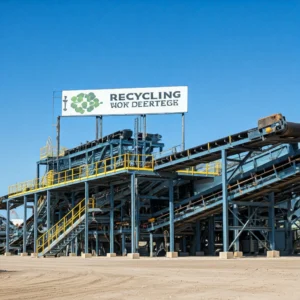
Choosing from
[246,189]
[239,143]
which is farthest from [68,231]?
[239,143]

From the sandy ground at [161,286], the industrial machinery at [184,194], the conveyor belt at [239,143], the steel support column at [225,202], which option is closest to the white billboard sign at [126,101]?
the industrial machinery at [184,194]

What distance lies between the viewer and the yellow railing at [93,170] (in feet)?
135

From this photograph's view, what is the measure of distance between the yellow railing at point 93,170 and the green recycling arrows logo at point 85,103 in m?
5.11

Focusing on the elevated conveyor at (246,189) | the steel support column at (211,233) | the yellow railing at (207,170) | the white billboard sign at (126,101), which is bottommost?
the steel support column at (211,233)

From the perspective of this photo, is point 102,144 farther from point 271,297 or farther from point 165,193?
point 271,297

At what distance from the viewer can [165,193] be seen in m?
45.1

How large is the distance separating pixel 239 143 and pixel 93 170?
15.4 metres

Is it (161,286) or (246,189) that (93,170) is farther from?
(161,286)

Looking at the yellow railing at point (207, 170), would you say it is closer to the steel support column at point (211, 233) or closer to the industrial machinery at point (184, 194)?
the industrial machinery at point (184, 194)

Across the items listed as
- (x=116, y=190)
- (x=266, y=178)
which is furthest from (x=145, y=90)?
(x=266, y=178)

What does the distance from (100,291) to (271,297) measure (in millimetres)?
4300

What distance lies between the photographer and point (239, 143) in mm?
33844

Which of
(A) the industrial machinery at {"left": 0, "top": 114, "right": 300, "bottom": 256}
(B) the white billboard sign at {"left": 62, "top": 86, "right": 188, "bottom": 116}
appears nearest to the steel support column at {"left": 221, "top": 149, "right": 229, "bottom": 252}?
(A) the industrial machinery at {"left": 0, "top": 114, "right": 300, "bottom": 256}

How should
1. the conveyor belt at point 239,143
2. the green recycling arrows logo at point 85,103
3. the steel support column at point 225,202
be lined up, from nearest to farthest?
the conveyor belt at point 239,143 < the steel support column at point 225,202 < the green recycling arrows logo at point 85,103
